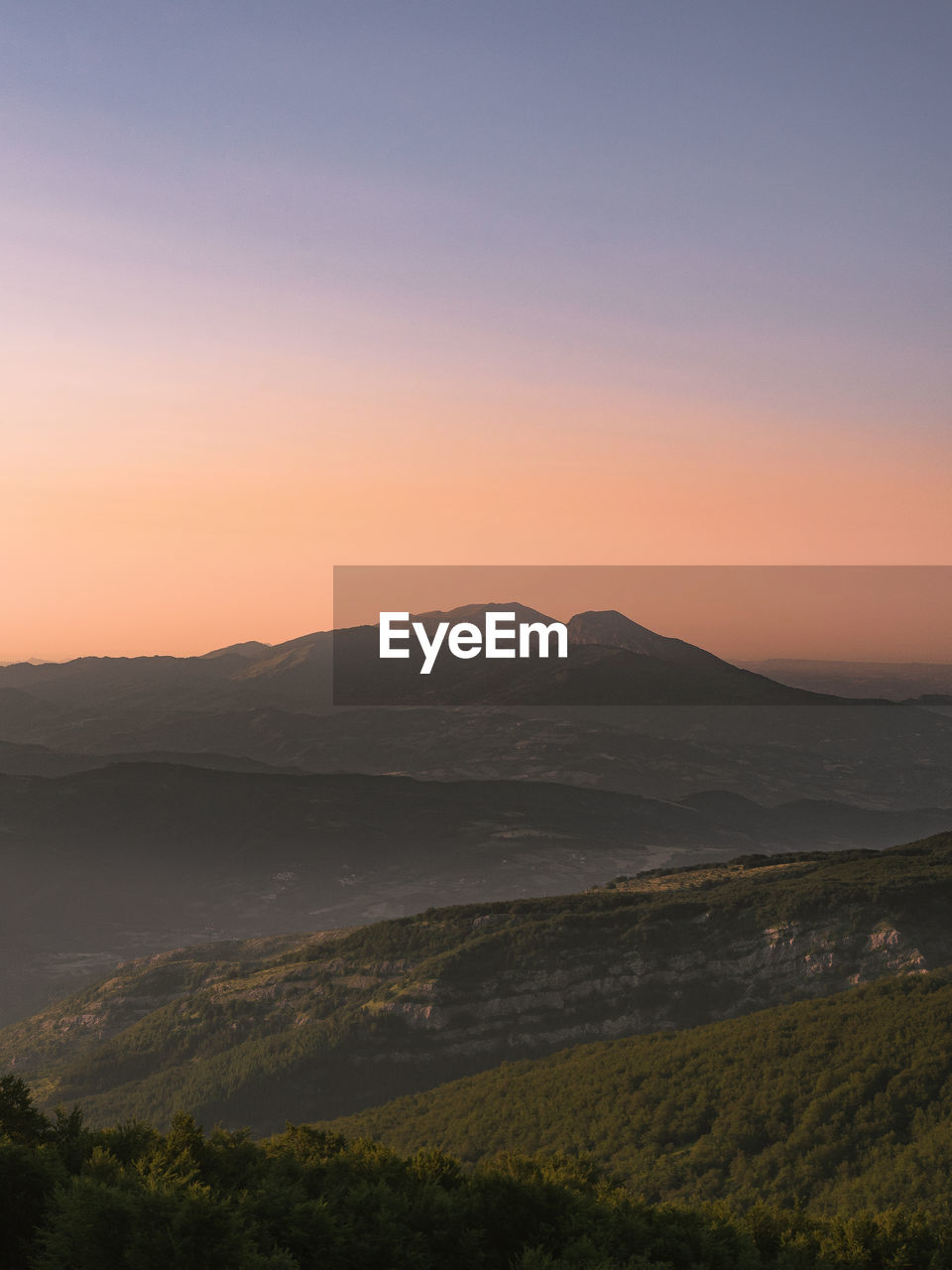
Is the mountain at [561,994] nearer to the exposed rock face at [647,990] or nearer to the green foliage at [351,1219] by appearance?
the exposed rock face at [647,990]

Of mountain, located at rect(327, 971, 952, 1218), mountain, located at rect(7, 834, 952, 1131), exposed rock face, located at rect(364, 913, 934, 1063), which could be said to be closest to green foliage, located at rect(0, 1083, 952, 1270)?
mountain, located at rect(327, 971, 952, 1218)

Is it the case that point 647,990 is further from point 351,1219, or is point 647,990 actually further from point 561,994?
point 351,1219

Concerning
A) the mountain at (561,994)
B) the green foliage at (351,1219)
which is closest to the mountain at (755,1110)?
the mountain at (561,994)

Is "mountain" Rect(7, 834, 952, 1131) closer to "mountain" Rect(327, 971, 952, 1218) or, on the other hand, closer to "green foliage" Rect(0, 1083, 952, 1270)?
"mountain" Rect(327, 971, 952, 1218)

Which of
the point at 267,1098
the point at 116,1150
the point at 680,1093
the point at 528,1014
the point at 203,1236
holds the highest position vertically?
the point at 203,1236

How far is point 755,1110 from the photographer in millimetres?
110438

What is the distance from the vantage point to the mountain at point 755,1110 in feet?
315

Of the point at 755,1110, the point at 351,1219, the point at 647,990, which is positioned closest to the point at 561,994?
the point at 647,990

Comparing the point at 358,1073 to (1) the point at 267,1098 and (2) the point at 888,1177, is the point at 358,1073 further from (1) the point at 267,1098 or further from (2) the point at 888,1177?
(2) the point at 888,1177

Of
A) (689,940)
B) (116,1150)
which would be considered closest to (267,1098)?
(689,940)

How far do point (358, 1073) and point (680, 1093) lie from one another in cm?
7500

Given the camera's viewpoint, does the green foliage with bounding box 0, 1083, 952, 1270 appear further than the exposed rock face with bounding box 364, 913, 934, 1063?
No

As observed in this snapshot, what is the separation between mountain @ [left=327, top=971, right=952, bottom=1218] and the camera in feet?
315

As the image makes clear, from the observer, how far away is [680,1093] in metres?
119
